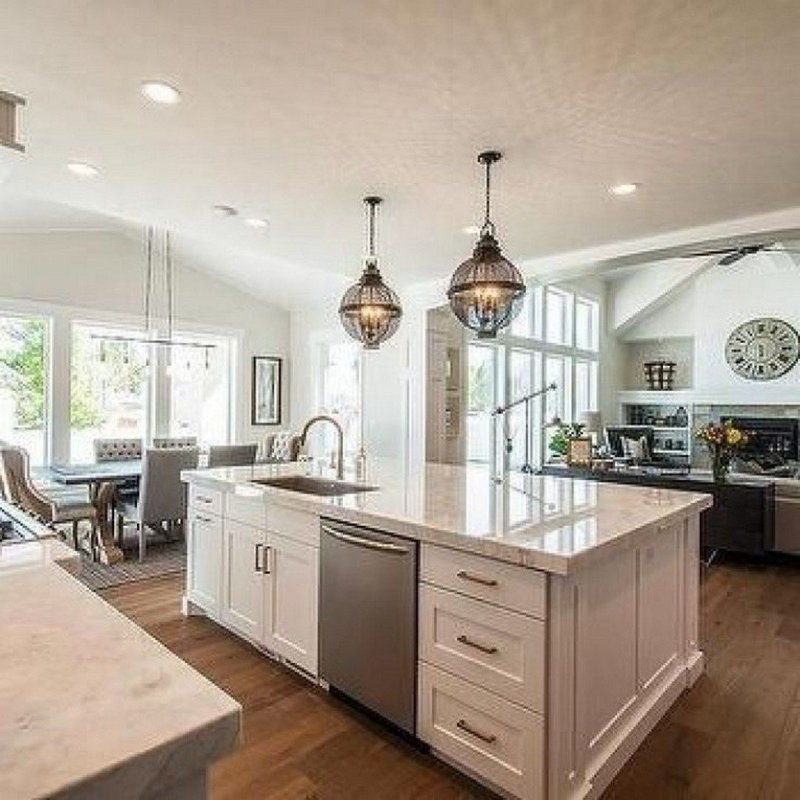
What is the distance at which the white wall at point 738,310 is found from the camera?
28.0 ft

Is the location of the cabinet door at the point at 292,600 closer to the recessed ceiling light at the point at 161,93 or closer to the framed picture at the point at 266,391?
the recessed ceiling light at the point at 161,93

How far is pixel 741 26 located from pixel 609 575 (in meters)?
1.82

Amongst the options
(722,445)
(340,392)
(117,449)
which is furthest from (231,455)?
(722,445)

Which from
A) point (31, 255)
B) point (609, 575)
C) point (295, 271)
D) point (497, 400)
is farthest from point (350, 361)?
point (609, 575)

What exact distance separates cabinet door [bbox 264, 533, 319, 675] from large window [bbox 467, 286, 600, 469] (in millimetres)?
3929

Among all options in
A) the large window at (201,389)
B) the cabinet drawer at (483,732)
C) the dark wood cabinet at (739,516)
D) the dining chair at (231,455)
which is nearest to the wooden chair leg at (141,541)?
the dining chair at (231,455)

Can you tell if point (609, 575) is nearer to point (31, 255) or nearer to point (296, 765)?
point (296, 765)

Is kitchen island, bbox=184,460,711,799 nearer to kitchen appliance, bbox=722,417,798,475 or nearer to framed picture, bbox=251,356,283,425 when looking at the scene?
framed picture, bbox=251,356,283,425

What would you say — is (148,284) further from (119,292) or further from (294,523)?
(294,523)

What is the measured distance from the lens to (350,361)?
23.5 feet

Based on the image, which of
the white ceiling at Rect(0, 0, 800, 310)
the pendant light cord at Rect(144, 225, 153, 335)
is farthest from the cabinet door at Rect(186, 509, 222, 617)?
the pendant light cord at Rect(144, 225, 153, 335)

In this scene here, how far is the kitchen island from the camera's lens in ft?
5.58

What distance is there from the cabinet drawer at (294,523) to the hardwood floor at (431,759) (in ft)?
2.28

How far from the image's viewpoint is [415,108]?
2.32 m
